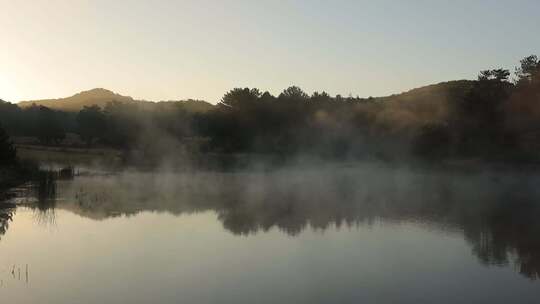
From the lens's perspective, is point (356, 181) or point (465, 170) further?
point (465, 170)

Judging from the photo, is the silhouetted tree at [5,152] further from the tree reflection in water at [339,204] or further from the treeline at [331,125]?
the treeline at [331,125]

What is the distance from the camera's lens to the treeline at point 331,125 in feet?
301

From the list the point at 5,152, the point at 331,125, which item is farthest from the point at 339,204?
the point at 331,125

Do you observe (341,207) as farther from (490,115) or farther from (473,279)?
(490,115)

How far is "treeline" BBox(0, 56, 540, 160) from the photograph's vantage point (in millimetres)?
91625

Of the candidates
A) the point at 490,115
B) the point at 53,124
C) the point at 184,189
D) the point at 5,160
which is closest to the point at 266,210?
the point at 184,189

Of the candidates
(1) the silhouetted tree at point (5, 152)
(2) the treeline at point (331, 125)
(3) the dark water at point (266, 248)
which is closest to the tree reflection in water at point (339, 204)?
(3) the dark water at point (266, 248)

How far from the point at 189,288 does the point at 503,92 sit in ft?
300

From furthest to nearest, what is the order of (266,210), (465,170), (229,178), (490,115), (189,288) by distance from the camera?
(490,115) < (465,170) < (229,178) < (266,210) < (189,288)

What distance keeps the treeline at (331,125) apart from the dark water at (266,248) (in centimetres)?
5097

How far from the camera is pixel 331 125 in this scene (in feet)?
392

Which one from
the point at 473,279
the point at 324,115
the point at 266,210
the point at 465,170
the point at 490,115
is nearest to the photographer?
the point at 473,279

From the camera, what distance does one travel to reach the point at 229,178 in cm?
5912

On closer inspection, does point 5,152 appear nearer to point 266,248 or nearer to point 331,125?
point 266,248
